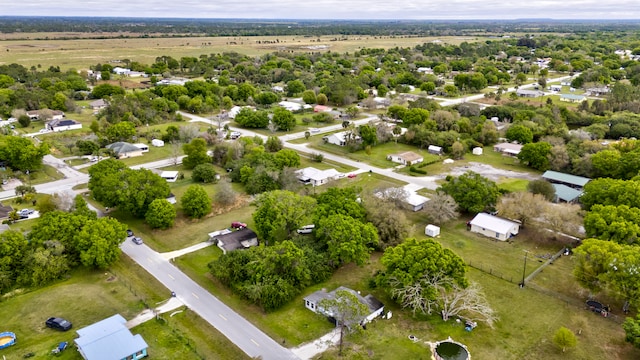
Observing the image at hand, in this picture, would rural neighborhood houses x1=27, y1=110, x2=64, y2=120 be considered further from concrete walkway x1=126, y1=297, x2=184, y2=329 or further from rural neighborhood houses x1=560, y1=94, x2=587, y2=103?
rural neighborhood houses x1=560, y1=94, x2=587, y2=103

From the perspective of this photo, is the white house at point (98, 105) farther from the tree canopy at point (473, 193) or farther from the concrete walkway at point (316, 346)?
the concrete walkway at point (316, 346)

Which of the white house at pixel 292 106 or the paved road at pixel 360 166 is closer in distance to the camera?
the paved road at pixel 360 166

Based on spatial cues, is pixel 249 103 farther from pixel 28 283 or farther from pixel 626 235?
pixel 626 235

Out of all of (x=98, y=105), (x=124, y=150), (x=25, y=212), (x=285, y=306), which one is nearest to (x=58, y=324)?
(x=285, y=306)


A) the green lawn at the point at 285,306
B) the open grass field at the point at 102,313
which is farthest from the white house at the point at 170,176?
the open grass field at the point at 102,313

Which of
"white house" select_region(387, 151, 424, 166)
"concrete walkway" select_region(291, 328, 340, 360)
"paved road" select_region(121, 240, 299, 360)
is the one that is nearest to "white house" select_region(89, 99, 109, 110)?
"white house" select_region(387, 151, 424, 166)

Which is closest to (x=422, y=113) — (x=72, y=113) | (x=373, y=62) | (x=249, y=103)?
(x=249, y=103)
